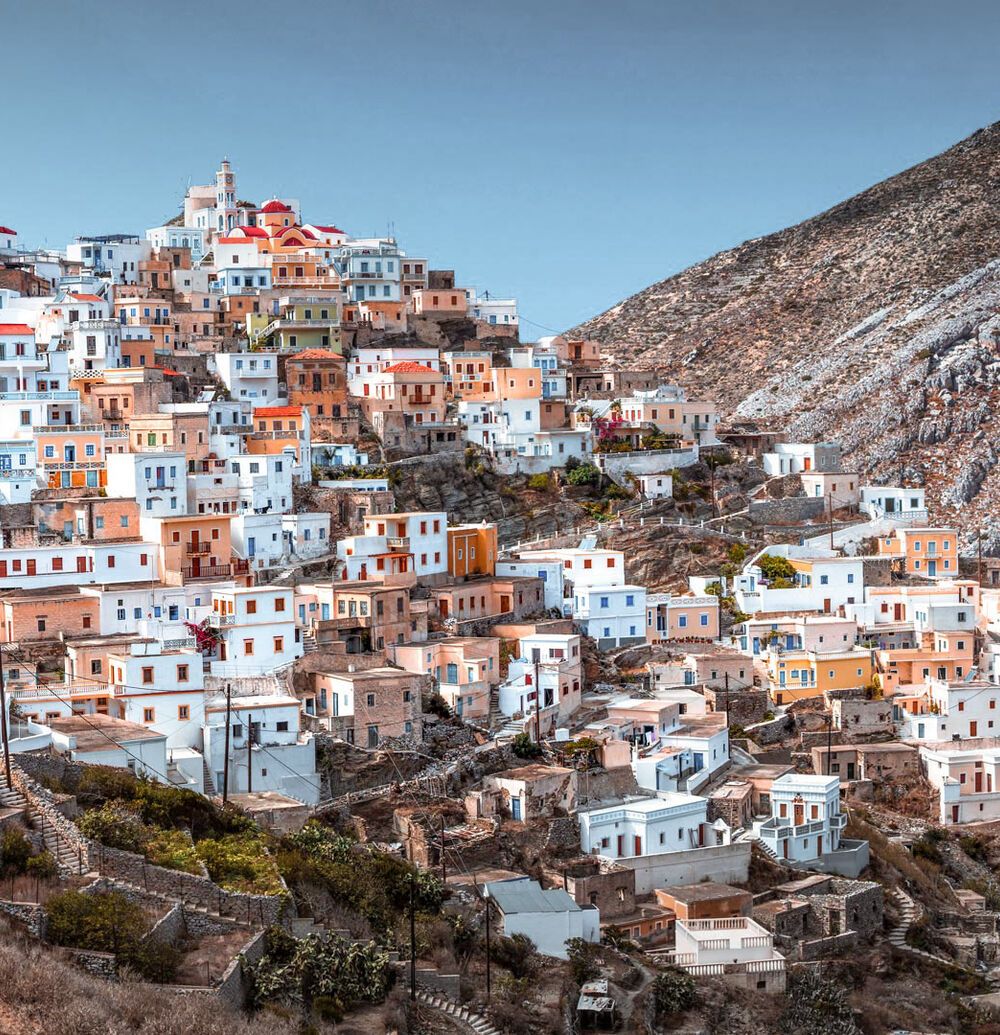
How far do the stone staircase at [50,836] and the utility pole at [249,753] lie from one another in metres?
7.44

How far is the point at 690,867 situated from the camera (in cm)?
3512

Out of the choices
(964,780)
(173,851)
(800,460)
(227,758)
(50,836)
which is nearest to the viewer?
(50,836)

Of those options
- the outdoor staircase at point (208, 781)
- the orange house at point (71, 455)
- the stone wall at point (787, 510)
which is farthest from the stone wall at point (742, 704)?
the orange house at point (71, 455)

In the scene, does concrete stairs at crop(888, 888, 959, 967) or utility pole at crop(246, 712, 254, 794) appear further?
concrete stairs at crop(888, 888, 959, 967)

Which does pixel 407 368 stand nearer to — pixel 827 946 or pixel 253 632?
pixel 253 632

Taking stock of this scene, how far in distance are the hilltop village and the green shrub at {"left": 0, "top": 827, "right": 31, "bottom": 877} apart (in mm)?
47

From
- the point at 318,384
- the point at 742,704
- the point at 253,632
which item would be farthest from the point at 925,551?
the point at 253,632

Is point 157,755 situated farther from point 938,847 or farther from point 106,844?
point 938,847

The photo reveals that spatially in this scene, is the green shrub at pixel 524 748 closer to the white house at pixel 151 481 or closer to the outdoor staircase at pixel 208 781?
the outdoor staircase at pixel 208 781

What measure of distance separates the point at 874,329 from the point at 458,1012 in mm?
67610

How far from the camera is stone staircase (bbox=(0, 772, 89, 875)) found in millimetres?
25734

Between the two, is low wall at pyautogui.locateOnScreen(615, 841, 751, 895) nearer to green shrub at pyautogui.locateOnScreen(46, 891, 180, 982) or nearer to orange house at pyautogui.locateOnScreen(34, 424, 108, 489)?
green shrub at pyautogui.locateOnScreen(46, 891, 180, 982)

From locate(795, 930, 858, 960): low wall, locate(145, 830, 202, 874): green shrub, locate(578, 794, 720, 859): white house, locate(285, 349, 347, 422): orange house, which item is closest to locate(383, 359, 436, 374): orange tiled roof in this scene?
locate(285, 349, 347, 422): orange house

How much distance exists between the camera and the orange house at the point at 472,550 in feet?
159
